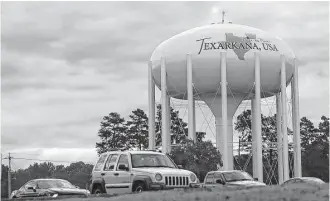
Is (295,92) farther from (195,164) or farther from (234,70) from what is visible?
(195,164)

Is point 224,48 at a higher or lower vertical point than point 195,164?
higher

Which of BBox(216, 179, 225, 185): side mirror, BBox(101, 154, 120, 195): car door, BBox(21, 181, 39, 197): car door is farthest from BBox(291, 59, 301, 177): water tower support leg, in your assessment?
BBox(101, 154, 120, 195): car door

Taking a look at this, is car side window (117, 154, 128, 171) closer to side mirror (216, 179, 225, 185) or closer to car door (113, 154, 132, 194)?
car door (113, 154, 132, 194)

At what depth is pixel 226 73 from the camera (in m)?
48.2

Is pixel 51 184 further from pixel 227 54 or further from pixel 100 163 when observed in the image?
pixel 227 54

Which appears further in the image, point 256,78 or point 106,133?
point 106,133

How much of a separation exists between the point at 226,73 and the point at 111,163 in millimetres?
26464

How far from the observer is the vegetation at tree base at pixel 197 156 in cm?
4694

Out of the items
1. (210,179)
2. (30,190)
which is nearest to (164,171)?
(30,190)

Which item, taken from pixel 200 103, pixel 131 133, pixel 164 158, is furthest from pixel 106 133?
pixel 164 158

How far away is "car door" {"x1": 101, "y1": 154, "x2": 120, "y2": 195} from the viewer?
21984 millimetres

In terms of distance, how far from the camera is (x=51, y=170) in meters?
134

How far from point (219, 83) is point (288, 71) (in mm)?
5223

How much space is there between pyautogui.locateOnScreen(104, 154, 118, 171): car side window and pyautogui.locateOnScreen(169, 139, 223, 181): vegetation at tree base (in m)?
23.8
